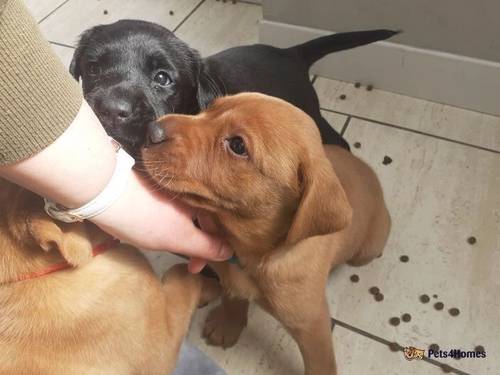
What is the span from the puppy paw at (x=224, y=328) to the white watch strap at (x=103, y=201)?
0.73 meters

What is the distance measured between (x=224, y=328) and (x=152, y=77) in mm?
797

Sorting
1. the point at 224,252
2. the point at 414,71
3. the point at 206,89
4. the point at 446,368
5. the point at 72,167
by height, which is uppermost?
the point at 72,167

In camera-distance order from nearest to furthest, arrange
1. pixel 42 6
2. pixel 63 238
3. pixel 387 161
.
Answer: pixel 63 238 → pixel 387 161 → pixel 42 6

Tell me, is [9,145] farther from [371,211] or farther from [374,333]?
[374,333]

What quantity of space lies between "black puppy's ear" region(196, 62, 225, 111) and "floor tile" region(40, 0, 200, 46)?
1242 millimetres

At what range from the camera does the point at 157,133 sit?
1062 millimetres

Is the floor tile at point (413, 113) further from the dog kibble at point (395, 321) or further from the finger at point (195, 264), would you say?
the finger at point (195, 264)

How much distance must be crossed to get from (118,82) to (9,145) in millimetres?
601

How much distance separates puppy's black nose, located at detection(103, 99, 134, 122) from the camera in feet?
4.16

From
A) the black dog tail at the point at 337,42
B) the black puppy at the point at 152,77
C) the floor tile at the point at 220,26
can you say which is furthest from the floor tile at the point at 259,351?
the floor tile at the point at 220,26

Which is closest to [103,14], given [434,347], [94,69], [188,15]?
[188,15]

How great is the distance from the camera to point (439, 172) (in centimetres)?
Result: 195

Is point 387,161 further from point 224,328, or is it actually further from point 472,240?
point 224,328

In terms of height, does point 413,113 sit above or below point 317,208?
below
